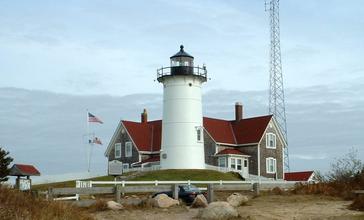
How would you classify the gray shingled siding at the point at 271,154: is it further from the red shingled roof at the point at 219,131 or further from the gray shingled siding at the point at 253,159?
the red shingled roof at the point at 219,131

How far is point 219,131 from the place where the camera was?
65.4 m

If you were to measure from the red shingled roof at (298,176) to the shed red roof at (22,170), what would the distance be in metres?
37.7

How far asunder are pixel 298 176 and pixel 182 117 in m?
17.4

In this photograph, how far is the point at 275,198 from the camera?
29188mm

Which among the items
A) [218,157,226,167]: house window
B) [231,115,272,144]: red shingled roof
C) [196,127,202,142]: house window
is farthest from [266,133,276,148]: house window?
[196,127,202,142]: house window

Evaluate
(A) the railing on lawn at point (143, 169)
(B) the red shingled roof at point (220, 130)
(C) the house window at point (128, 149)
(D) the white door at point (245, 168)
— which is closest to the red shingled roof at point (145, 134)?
(C) the house window at point (128, 149)

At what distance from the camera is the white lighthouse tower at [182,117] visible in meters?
56.6

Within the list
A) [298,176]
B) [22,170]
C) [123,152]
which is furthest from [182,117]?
[22,170]

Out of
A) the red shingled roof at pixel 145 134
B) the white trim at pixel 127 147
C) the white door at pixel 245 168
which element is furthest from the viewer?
the white trim at pixel 127 147

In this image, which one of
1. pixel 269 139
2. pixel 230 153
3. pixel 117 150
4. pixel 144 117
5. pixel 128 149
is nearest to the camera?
pixel 230 153

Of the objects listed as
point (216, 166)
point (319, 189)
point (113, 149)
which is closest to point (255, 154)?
point (216, 166)

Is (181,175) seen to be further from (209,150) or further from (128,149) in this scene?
(128,149)

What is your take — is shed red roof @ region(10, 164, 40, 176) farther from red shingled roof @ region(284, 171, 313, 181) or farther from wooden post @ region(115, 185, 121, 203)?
red shingled roof @ region(284, 171, 313, 181)

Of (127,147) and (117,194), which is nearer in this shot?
(117,194)
